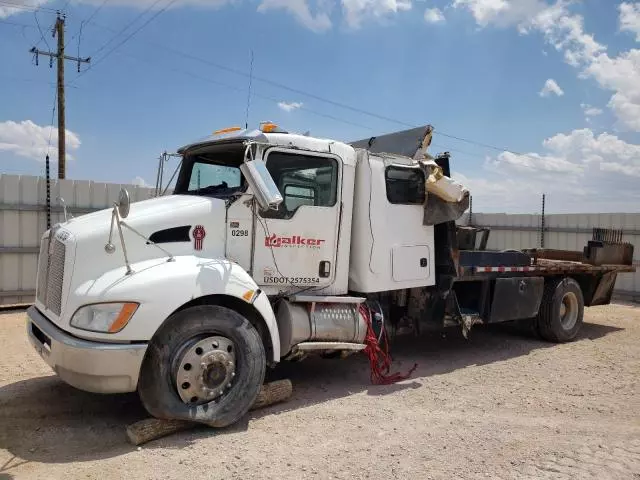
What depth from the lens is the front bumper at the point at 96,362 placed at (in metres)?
4.01

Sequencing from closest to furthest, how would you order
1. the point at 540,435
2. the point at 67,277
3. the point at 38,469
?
the point at 38,469, the point at 67,277, the point at 540,435

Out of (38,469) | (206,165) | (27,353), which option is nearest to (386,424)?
(38,469)

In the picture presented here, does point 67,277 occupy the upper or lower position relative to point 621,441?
upper

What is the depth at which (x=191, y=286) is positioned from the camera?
171 inches

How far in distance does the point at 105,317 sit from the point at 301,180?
2.34m

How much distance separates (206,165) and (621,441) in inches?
184

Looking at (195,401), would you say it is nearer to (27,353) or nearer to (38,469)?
(38,469)

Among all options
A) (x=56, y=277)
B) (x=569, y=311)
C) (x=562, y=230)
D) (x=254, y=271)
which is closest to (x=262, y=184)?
(x=254, y=271)

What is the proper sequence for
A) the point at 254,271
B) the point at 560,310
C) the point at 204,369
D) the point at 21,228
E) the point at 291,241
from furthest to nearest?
the point at 21,228 < the point at 560,310 < the point at 291,241 < the point at 254,271 < the point at 204,369

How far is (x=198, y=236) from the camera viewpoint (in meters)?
4.86

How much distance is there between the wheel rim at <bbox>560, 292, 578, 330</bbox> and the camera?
27.9 feet

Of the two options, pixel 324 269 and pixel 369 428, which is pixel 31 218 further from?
pixel 369 428

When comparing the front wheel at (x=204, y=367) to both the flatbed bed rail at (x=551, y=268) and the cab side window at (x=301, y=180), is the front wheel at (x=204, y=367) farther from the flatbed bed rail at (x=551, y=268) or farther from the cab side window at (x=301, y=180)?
the flatbed bed rail at (x=551, y=268)

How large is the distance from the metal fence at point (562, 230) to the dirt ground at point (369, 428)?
669 cm
